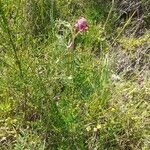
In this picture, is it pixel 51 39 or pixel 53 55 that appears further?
pixel 51 39

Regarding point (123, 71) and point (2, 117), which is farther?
point (123, 71)

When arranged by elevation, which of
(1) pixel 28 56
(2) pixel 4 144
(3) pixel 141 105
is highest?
(1) pixel 28 56

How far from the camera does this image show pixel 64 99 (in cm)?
199

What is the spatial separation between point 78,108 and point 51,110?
12 centimetres

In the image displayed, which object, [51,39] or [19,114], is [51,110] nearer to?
[19,114]

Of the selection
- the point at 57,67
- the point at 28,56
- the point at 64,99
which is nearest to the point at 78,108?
the point at 64,99

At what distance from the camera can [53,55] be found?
208 cm

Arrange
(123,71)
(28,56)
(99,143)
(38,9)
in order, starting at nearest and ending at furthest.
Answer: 1. (99,143)
2. (28,56)
3. (123,71)
4. (38,9)

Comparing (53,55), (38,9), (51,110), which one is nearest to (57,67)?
(53,55)

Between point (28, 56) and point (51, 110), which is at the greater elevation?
point (28, 56)

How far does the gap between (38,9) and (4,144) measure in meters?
0.86

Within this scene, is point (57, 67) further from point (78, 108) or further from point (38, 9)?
point (38, 9)

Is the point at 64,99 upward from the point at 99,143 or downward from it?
upward

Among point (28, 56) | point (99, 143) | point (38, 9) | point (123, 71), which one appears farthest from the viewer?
point (38, 9)
